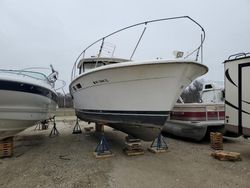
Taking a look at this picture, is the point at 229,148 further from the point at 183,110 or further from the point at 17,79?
the point at 17,79

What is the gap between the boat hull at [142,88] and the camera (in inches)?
237

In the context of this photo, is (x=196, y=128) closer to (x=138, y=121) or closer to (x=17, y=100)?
(x=138, y=121)

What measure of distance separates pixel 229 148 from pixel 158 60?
4.58 meters

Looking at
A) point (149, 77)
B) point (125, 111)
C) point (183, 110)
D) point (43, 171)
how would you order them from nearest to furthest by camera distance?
1. point (43, 171)
2. point (149, 77)
3. point (125, 111)
4. point (183, 110)

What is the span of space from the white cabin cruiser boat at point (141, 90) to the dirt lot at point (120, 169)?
3.17ft

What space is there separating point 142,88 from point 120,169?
6.43 ft

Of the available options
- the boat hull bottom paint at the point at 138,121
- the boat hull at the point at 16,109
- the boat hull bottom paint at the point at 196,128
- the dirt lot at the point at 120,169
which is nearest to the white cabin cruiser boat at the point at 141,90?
the boat hull bottom paint at the point at 138,121

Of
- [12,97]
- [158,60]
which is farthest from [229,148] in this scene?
[12,97]

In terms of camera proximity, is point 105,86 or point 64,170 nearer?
point 64,170

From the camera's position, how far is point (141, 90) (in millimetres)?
6211

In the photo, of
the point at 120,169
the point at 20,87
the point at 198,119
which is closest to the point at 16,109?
the point at 20,87

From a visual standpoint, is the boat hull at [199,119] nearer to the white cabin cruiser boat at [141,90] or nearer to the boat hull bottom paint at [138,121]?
the white cabin cruiser boat at [141,90]

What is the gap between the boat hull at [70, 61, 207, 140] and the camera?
602cm

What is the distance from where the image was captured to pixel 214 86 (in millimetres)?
11773
